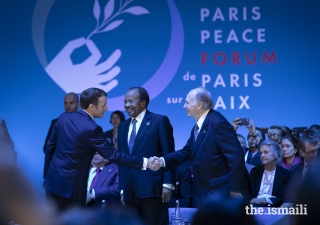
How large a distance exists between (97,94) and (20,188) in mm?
3362

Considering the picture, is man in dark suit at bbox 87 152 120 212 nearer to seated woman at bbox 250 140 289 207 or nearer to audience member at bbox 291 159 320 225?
seated woman at bbox 250 140 289 207

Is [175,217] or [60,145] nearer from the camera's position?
[175,217]

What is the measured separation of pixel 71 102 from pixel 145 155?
251 centimetres

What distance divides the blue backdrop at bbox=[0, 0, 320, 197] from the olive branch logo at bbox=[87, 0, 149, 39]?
0.05ft

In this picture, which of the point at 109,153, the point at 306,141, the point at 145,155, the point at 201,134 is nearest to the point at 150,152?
the point at 145,155

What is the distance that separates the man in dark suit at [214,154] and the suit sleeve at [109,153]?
482 mm

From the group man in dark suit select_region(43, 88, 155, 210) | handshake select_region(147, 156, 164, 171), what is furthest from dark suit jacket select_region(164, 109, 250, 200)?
man in dark suit select_region(43, 88, 155, 210)

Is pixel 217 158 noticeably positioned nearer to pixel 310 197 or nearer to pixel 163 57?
pixel 310 197

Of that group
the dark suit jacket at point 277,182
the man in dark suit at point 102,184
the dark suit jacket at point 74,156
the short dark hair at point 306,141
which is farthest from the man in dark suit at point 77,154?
the short dark hair at point 306,141

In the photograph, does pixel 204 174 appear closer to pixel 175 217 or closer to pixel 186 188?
pixel 175 217

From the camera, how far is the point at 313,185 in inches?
55.5

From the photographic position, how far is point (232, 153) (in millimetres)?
4344

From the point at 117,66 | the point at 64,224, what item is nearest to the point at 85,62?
the point at 117,66

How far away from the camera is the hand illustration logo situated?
25.8 ft
